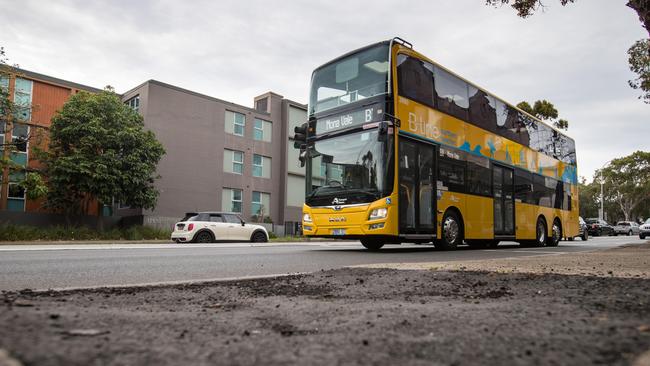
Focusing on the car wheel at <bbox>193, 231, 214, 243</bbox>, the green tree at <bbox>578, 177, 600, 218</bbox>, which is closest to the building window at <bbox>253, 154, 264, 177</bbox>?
the car wheel at <bbox>193, 231, 214, 243</bbox>

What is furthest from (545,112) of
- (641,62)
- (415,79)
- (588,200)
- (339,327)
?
(588,200)

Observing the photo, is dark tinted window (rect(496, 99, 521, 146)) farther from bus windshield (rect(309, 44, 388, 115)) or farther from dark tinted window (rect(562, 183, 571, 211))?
bus windshield (rect(309, 44, 388, 115))

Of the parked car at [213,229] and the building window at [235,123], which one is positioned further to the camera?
the building window at [235,123]

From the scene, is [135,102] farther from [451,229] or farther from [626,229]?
[626,229]

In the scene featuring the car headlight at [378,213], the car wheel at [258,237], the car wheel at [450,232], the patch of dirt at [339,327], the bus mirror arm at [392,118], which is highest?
the bus mirror arm at [392,118]

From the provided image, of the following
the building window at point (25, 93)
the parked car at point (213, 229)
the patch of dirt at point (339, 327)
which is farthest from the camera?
the building window at point (25, 93)

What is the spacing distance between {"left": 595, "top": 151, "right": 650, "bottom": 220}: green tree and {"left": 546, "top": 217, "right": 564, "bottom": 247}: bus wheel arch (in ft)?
168

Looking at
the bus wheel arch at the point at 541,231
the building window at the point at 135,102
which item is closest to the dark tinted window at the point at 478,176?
the bus wheel arch at the point at 541,231

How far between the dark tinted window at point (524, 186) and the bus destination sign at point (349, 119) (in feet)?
23.0

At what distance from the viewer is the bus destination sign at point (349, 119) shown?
10.6m

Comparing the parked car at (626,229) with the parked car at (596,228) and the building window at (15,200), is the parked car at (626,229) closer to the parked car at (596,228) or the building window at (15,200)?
the parked car at (596,228)

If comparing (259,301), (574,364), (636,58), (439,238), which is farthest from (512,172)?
(574,364)

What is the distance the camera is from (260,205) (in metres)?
35.4

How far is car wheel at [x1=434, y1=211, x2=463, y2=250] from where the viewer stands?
11.8m
